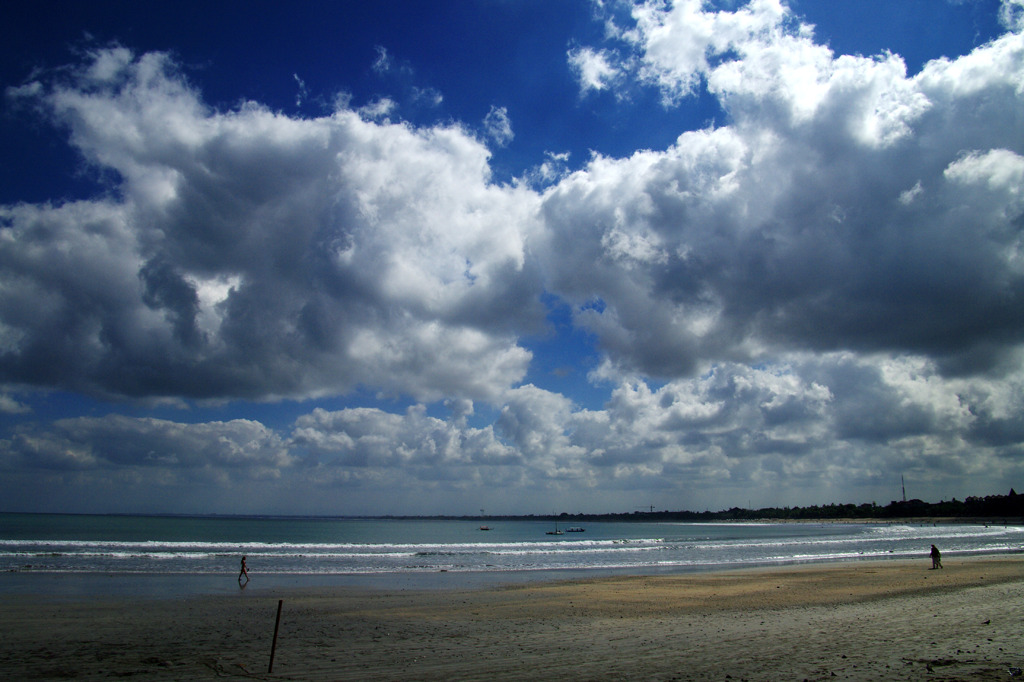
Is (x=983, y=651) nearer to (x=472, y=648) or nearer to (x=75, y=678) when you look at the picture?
(x=472, y=648)

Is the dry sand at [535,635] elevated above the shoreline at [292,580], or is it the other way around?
the dry sand at [535,635]

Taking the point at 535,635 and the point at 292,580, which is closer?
the point at 535,635

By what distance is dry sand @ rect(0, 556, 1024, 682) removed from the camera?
39.2 feet

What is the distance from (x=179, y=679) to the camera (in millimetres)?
11617

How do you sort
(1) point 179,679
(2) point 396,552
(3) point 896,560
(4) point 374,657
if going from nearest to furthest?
1. (1) point 179,679
2. (4) point 374,657
3. (3) point 896,560
4. (2) point 396,552

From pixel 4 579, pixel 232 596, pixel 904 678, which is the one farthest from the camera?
pixel 4 579

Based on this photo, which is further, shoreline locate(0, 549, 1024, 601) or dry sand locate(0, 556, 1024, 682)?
shoreline locate(0, 549, 1024, 601)

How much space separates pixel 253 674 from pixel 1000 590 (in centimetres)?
2886

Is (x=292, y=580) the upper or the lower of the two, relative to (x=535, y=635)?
lower

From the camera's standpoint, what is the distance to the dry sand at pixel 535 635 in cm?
1195

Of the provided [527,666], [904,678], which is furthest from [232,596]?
[904,678]

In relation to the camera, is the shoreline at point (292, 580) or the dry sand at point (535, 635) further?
the shoreline at point (292, 580)

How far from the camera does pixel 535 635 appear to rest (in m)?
15.7

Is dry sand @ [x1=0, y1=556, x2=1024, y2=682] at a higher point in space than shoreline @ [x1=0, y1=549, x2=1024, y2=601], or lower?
higher
